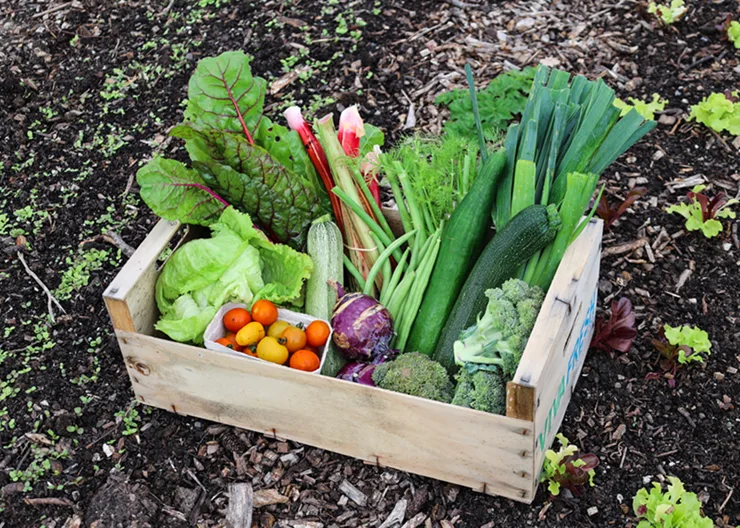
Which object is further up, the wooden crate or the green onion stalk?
the green onion stalk

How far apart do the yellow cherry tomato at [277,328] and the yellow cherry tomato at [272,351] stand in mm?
67

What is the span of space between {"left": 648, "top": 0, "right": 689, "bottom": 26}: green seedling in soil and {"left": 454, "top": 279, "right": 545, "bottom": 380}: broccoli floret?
2619 mm

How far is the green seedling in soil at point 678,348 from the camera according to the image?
138 inches

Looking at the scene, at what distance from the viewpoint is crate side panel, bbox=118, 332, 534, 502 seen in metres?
2.92

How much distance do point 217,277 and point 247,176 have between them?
41 centimetres

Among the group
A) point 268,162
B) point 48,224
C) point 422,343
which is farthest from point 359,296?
point 48,224

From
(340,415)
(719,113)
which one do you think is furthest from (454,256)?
(719,113)

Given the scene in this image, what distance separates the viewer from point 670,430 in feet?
11.1

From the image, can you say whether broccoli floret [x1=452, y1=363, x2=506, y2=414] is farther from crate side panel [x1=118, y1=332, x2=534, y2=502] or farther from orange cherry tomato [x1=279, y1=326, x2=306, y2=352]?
orange cherry tomato [x1=279, y1=326, x2=306, y2=352]

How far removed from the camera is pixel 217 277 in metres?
3.39

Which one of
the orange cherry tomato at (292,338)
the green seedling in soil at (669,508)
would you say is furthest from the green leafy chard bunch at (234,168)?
the green seedling in soil at (669,508)

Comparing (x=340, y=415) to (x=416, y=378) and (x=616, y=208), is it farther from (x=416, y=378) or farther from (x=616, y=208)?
(x=616, y=208)

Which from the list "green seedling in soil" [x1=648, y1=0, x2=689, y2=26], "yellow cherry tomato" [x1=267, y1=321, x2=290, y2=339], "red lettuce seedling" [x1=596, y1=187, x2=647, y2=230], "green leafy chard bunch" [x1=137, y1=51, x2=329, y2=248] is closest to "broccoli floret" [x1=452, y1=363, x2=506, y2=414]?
"yellow cherry tomato" [x1=267, y1=321, x2=290, y2=339]

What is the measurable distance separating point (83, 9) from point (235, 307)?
3036 millimetres
